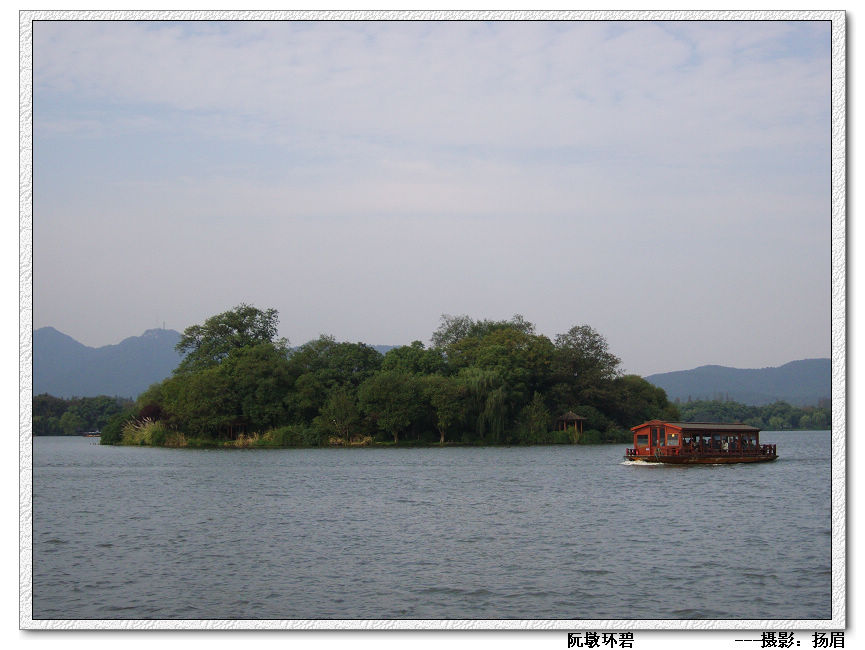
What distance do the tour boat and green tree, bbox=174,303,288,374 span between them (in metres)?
37.4

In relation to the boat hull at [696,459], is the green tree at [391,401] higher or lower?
higher

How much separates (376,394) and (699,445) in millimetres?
25109

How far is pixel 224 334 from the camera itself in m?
71.8

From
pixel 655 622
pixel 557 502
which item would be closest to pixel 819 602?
pixel 655 622

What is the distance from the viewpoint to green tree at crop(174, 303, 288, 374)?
70.9 metres

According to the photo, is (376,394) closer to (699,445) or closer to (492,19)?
(699,445)

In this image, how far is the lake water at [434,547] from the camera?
12.4 m

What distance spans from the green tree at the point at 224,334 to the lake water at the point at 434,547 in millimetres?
37022

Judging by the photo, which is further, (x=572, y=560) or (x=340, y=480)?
(x=340, y=480)

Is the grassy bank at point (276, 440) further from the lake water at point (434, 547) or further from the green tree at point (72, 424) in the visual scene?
the lake water at point (434, 547)

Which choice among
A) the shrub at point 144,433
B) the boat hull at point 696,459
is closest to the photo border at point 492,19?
the boat hull at point 696,459

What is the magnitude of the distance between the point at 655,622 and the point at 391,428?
172ft

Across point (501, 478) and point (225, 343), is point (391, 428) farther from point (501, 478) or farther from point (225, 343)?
point (501, 478)

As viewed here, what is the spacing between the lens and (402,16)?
9469 mm
